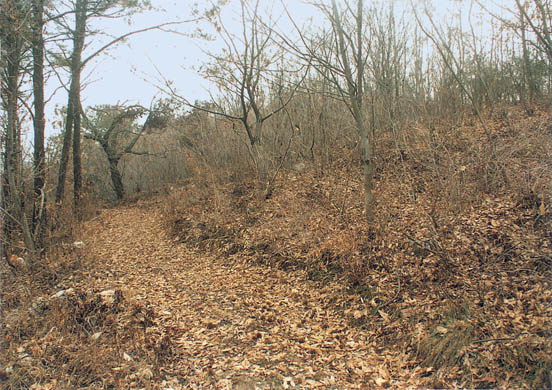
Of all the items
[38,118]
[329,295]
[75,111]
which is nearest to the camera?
[329,295]

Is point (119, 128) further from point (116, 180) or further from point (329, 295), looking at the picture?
point (329, 295)

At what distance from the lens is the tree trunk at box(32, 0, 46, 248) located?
6.40 meters

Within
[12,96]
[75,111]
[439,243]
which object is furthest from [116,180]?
[439,243]

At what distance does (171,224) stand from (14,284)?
4166 millimetres

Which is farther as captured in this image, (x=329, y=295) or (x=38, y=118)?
(x=38, y=118)

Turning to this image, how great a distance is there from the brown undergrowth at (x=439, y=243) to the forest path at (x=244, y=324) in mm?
328

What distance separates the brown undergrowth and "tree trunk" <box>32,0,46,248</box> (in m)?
2.95

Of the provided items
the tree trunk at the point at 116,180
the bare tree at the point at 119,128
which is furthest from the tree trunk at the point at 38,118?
the tree trunk at the point at 116,180

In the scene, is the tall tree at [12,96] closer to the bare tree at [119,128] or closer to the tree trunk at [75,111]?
the tree trunk at [75,111]

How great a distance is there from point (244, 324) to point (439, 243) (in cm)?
269

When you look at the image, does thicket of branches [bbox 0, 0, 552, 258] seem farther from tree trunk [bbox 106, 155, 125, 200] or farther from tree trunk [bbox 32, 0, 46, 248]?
tree trunk [bbox 106, 155, 125, 200]

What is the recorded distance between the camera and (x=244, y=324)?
14.9 ft

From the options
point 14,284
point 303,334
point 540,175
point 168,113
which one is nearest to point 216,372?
point 303,334

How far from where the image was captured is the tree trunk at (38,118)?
640 cm
